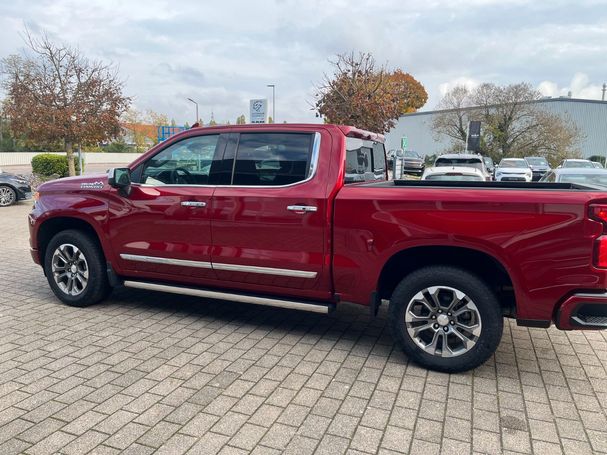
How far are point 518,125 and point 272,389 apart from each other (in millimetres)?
36810

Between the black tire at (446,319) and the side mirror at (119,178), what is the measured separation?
9.08 ft

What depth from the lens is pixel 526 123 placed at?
34.8 meters

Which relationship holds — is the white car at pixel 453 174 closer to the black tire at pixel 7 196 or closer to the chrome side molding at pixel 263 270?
the chrome side molding at pixel 263 270

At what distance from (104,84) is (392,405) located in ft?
55.4

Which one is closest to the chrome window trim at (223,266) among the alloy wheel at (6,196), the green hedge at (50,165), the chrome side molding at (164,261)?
the chrome side molding at (164,261)

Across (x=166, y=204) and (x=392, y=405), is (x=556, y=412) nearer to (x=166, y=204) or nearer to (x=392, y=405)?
(x=392, y=405)

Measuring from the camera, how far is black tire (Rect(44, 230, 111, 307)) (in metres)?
5.02

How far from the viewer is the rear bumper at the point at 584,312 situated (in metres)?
3.25

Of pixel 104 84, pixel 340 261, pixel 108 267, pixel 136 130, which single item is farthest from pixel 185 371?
pixel 136 130

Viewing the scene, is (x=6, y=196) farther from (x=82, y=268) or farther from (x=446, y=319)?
(x=446, y=319)

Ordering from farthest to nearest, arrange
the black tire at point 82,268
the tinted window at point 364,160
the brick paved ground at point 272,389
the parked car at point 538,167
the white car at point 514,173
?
the parked car at point 538,167 < the white car at point 514,173 < the black tire at point 82,268 < the tinted window at point 364,160 < the brick paved ground at point 272,389

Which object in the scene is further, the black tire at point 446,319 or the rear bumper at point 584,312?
the black tire at point 446,319

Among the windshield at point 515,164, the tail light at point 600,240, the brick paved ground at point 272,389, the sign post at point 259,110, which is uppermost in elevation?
the sign post at point 259,110

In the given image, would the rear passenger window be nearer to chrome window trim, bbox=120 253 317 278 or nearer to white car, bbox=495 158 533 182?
chrome window trim, bbox=120 253 317 278
